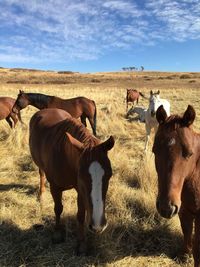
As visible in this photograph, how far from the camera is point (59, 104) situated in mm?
11602

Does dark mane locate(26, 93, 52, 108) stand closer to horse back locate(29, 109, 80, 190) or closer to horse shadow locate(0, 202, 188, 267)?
horse back locate(29, 109, 80, 190)

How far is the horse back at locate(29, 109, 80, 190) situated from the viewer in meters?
3.99

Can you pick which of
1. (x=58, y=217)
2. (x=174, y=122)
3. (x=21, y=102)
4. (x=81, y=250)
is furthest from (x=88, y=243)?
(x=21, y=102)

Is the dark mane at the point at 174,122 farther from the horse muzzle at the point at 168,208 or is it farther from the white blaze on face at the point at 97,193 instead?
the white blaze on face at the point at 97,193

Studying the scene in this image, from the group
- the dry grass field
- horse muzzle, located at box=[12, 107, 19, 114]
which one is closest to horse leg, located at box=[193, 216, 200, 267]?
the dry grass field

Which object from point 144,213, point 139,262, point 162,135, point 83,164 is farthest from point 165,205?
point 144,213

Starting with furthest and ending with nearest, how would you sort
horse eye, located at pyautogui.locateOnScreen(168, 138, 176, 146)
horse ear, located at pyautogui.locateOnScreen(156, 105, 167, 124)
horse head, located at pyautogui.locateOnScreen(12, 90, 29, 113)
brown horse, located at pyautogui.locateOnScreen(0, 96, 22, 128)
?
brown horse, located at pyautogui.locateOnScreen(0, 96, 22, 128) → horse head, located at pyautogui.locateOnScreen(12, 90, 29, 113) → horse ear, located at pyautogui.locateOnScreen(156, 105, 167, 124) → horse eye, located at pyautogui.locateOnScreen(168, 138, 176, 146)

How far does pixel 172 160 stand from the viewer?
285cm

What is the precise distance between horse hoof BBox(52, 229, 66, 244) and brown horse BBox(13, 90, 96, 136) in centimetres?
685

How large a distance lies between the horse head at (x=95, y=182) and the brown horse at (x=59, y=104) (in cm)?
785

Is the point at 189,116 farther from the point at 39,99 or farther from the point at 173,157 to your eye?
the point at 39,99

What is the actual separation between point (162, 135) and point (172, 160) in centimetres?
26

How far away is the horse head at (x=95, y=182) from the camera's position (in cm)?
Answer: 314

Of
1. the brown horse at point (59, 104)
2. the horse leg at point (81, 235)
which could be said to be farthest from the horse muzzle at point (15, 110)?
the horse leg at point (81, 235)
